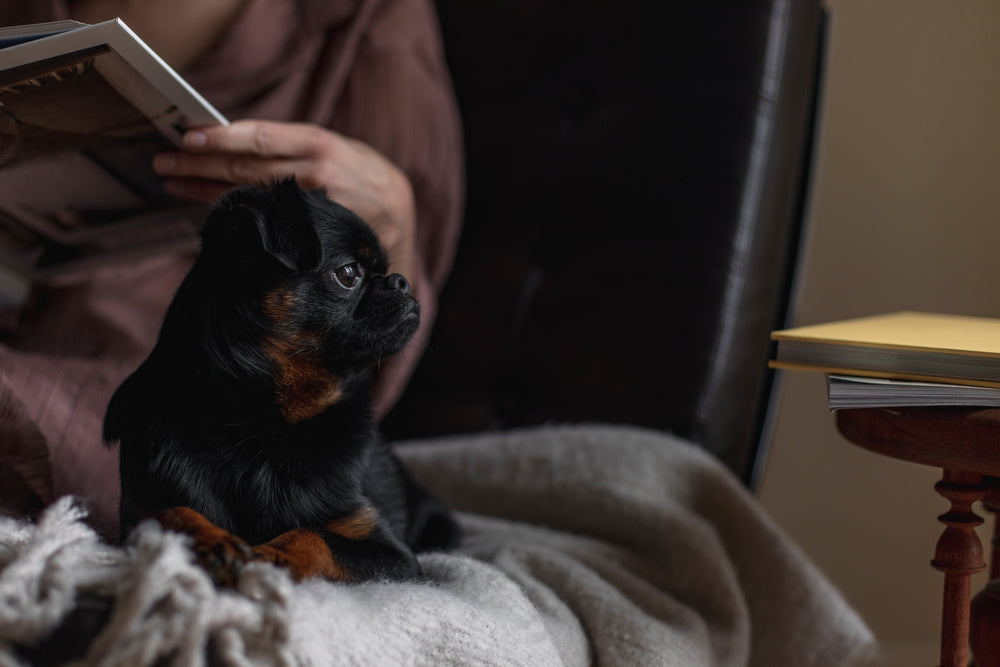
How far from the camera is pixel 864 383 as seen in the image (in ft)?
2.33

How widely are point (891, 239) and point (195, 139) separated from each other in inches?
Result: 56.8

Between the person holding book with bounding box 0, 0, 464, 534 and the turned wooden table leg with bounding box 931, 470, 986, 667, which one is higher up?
the person holding book with bounding box 0, 0, 464, 534

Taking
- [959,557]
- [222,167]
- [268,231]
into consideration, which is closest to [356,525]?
[268,231]

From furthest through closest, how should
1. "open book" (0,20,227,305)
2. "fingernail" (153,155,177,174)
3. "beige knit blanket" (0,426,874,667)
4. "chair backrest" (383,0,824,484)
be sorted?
"chair backrest" (383,0,824,484) < "fingernail" (153,155,177,174) < "open book" (0,20,227,305) < "beige knit blanket" (0,426,874,667)

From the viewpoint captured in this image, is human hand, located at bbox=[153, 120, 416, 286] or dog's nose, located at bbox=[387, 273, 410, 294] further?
human hand, located at bbox=[153, 120, 416, 286]

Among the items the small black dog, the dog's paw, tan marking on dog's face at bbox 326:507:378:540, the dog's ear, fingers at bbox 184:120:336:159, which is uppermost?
fingers at bbox 184:120:336:159

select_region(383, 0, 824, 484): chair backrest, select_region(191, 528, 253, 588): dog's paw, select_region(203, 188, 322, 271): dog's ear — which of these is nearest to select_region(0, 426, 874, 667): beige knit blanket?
select_region(191, 528, 253, 588): dog's paw

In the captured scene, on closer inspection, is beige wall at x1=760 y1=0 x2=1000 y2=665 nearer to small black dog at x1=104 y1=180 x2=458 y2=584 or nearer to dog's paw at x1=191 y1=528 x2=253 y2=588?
small black dog at x1=104 y1=180 x2=458 y2=584

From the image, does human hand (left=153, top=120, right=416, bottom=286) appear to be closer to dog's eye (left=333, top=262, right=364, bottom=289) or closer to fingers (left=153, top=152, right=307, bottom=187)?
fingers (left=153, top=152, right=307, bottom=187)

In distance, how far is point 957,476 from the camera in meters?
0.74

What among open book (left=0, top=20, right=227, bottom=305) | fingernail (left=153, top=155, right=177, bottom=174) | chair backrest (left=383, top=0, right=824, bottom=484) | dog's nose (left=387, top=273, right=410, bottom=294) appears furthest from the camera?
chair backrest (left=383, top=0, right=824, bottom=484)

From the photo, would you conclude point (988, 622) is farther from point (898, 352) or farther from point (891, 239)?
point (891, 239)

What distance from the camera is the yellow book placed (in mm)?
666

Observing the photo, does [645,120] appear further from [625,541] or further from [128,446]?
[128,446]
